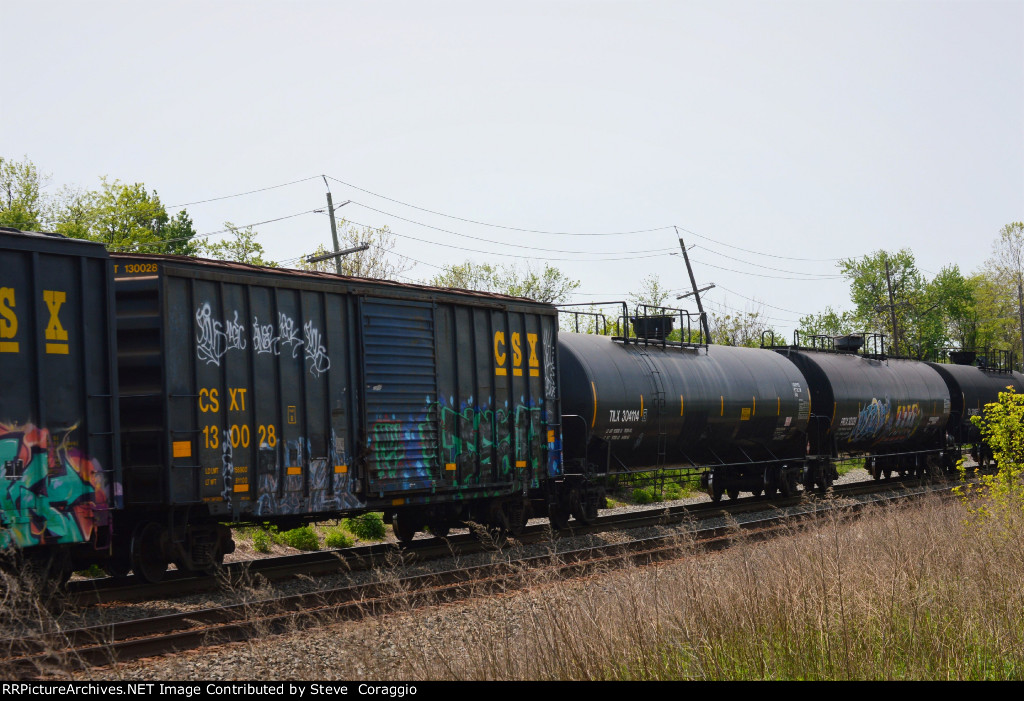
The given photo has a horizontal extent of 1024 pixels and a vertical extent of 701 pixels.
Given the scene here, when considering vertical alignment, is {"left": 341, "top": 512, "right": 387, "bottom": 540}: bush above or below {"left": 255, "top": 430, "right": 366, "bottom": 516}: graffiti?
below

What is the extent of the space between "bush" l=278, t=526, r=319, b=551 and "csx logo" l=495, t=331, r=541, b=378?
487 centimetres

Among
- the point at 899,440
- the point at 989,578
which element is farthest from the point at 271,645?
the point at 899,440

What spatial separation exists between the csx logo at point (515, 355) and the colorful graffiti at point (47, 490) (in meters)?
7.34

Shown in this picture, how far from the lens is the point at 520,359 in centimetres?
1720

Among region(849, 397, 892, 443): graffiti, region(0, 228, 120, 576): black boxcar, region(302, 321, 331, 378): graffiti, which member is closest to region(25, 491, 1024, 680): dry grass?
region(0, 228, 120, 576): black boxcar

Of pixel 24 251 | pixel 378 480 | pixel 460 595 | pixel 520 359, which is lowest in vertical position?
pixel 460 595

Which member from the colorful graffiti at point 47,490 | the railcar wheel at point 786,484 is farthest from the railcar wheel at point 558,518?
the colorful graffiti at point 47,490

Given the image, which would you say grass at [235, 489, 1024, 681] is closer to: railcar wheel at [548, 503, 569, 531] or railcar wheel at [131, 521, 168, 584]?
railcar wheel at [131, 521, 168, 584]

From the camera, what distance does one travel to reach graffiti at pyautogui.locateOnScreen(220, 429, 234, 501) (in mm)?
12125

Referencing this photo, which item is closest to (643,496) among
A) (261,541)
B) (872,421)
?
(872,421)

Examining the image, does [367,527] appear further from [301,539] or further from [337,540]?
[301,539]

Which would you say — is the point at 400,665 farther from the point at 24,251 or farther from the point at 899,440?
the point at 899,440

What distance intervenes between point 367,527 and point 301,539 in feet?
4.66
